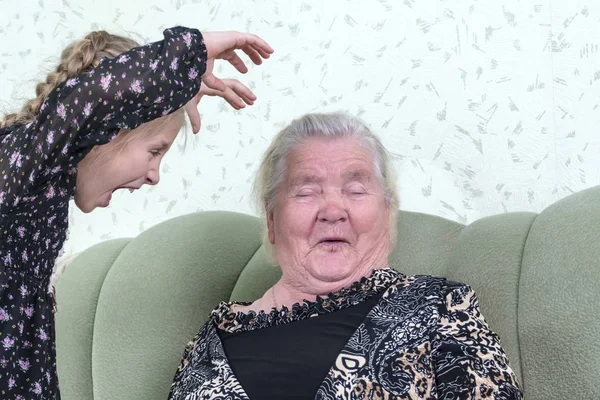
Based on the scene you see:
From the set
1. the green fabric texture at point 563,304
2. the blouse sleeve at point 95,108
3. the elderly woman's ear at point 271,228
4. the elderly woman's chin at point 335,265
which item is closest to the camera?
the blouse sleeve at point 95,108

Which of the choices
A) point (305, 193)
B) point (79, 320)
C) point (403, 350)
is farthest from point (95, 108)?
point (79, 320)

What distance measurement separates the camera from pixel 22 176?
4.50 feet

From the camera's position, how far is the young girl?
1.38 m

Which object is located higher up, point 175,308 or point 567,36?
point 567,36

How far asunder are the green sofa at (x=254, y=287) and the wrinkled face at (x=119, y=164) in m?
0.53

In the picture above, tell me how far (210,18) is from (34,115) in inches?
45.4

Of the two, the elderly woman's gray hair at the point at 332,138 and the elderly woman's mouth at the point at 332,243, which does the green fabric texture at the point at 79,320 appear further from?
the elderly woman's mouth at the point at 332,243

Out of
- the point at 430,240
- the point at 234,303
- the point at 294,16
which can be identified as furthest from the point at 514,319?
the point at 294,16

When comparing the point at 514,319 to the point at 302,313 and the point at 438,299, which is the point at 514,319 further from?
the point at 302,313

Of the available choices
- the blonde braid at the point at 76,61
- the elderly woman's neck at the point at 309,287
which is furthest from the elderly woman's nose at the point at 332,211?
the blonde braid at the point at 76,61

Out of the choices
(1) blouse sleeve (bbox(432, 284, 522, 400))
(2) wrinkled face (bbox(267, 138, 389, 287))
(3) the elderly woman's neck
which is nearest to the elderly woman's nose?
(2) wrinkled face (bbox(267, 138, 389, 287))

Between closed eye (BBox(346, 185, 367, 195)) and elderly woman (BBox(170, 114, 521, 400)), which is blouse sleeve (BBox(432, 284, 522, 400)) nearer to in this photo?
elderly woman (BBox(170, 114, 521, 400))

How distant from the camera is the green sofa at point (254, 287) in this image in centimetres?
154

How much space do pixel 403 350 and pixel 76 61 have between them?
2.67ft
